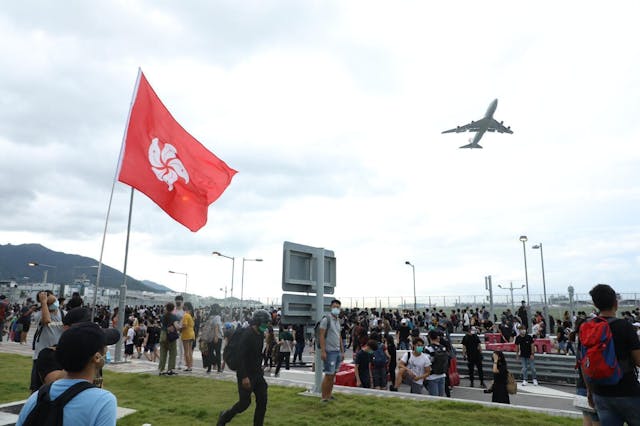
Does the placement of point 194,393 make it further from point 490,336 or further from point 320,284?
point 490,336

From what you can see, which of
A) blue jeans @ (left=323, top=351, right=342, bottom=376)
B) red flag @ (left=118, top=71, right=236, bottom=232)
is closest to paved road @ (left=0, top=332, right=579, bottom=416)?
blue jeans @ (left=323, top=351, right=342, bottom=376)

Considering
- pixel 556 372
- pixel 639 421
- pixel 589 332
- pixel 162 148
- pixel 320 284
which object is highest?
pixel 162 148

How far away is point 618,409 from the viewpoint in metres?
3.78

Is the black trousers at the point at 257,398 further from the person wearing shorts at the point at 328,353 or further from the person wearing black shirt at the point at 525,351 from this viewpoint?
the person wearing black shirt at the point at 525,351

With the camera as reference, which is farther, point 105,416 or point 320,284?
point 320,284

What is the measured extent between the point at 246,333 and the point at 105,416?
4.28 metres

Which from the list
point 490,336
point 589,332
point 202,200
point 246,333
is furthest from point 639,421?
point 490,336

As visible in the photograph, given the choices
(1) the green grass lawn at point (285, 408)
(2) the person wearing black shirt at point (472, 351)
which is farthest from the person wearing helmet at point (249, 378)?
(2) the person wearing black shirt at point (472, 351)

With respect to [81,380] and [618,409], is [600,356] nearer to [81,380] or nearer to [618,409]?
[618,409]

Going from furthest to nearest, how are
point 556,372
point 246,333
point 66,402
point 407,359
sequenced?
point 556,372
point 407,359
point 246,333
point 66,402

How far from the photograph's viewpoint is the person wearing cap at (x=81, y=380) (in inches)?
77.8

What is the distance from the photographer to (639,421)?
12.1 feet

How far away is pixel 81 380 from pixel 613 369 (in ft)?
13.1

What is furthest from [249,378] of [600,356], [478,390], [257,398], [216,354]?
[478,390]
